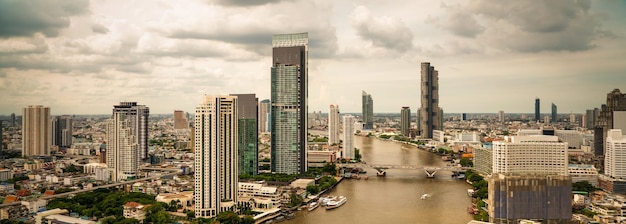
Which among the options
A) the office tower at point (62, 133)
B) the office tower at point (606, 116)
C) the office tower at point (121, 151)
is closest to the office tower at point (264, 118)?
the office tower at point (62, 133)

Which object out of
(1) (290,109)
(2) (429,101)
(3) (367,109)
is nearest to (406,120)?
A: (2) (429,101)

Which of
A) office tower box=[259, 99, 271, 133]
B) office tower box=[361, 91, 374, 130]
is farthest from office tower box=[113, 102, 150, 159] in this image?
office tower box=[361, 91, 374, 130]

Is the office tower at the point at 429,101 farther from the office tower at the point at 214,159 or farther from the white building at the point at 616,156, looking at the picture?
the office tower at the point at 214,159

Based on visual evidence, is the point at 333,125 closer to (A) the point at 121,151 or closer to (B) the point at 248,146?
(B) the point at 248,146

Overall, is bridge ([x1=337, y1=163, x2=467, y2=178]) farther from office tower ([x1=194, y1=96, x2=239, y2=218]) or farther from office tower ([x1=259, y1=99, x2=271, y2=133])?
office tower ([x1=259, y1=99, x2=271, y2=133])

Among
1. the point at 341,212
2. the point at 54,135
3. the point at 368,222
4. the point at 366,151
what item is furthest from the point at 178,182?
the point at 366,151
